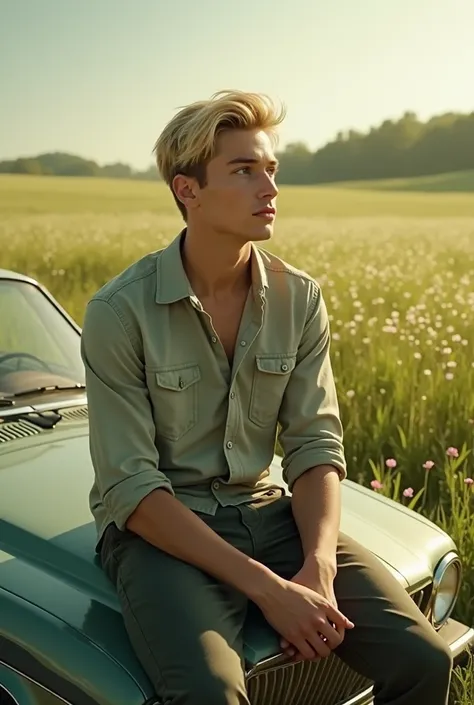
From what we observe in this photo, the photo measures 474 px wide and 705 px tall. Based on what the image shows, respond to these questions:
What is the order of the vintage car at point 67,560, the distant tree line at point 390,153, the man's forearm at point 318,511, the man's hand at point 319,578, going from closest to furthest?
the vintage car at point 67,560, the man's hand at point 319,578, the man's forearm at point 318,511, the distant tree line at point 390,153

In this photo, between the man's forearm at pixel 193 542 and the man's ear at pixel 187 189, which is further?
the man's ear at pixel 187 189

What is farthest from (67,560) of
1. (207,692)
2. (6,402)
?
(6,402)

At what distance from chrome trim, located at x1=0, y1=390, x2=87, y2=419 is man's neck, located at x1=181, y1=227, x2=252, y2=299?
92cm

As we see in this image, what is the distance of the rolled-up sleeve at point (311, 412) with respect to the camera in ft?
8.80

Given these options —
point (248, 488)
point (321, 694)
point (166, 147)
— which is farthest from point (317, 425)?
point (166, 147)

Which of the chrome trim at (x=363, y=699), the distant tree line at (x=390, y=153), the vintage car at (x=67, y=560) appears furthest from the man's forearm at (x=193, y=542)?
the distant tree line at (x=390, y=153)

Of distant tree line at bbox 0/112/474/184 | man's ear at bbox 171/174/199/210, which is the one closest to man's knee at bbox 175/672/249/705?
man's ear at bbox 171/174/199/210

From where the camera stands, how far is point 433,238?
13.4 meters

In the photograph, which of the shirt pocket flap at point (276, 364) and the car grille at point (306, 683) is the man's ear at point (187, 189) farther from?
the car grille at point (306, 683)

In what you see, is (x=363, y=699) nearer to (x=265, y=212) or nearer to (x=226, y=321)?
(x=226, y=321)

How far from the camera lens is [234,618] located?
2.19 meters

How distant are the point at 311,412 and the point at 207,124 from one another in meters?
0.85

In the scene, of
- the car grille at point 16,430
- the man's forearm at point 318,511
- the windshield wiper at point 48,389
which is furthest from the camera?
the windshield wiper at point 48,389

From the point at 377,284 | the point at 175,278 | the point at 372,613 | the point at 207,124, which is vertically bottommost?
the point at 377,284
